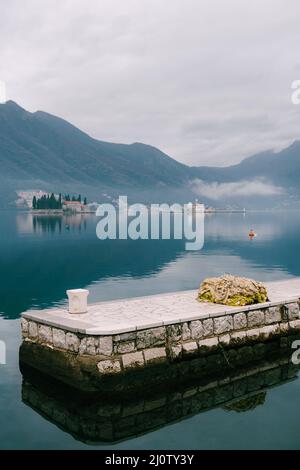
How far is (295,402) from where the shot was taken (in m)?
15.9

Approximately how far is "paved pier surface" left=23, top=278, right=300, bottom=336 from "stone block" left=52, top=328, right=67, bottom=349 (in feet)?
0.70

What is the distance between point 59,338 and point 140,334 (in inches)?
103

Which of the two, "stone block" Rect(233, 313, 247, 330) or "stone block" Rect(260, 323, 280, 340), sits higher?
"stone block" Rect(233, 313, 247, 330)

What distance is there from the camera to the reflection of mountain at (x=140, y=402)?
1423 cm

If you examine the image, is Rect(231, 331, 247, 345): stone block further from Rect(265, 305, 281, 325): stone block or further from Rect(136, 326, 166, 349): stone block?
Rect(136, 326, 166, 349): stone block

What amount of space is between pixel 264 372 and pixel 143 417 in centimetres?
562

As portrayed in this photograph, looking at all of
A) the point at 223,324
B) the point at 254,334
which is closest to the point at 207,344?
the point at 223,324

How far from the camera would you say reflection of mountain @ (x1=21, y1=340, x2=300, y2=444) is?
560 inches

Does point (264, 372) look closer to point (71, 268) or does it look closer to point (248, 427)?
point (248, 427)

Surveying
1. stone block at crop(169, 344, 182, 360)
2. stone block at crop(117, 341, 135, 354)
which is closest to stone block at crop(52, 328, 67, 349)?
stone block at crop(117, 341, 135, 354)

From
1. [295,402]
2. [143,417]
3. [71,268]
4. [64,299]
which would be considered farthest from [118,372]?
[71,268]

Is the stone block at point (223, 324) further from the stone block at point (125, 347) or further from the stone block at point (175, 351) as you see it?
the stone block at point (125, 347)

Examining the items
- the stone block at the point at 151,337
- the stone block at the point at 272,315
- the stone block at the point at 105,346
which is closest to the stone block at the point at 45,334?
the stone block at the point at 105,346

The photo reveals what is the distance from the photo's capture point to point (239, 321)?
60.0ft
